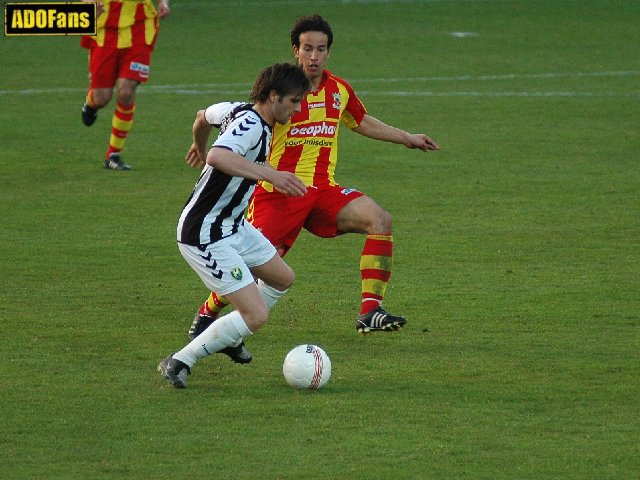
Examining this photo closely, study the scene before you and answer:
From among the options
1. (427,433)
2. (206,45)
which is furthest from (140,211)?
(206,45)

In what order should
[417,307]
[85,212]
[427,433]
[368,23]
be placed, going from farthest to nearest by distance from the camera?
[368,23] < [85,212] < [417,307] < [427,433]

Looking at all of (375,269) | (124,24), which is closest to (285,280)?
(375,269)

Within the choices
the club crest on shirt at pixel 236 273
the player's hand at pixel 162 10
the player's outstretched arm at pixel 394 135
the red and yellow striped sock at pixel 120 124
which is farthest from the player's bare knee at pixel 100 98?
the club crest on shirt at pixel 236 273

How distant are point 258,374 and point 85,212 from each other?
5.53 meters

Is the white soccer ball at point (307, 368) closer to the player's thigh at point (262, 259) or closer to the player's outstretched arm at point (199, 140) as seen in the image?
the player's thigh at point (262, 259)

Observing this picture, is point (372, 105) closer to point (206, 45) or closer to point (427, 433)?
point (206, 45)

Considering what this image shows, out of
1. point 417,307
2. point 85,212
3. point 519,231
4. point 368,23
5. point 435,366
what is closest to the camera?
point 435,366

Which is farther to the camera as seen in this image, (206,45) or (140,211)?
(206,45)

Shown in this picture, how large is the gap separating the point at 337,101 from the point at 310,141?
0.34 m

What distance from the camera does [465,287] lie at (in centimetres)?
1003

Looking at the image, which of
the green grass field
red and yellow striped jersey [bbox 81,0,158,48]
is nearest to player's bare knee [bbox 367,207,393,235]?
the green grass field

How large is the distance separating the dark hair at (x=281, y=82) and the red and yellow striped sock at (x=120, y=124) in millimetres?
7641

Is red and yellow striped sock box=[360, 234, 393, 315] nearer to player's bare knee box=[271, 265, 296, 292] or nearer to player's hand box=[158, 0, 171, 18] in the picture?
player's bare knee box=[271, 265, 296, 292]

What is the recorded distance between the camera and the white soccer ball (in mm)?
7324
